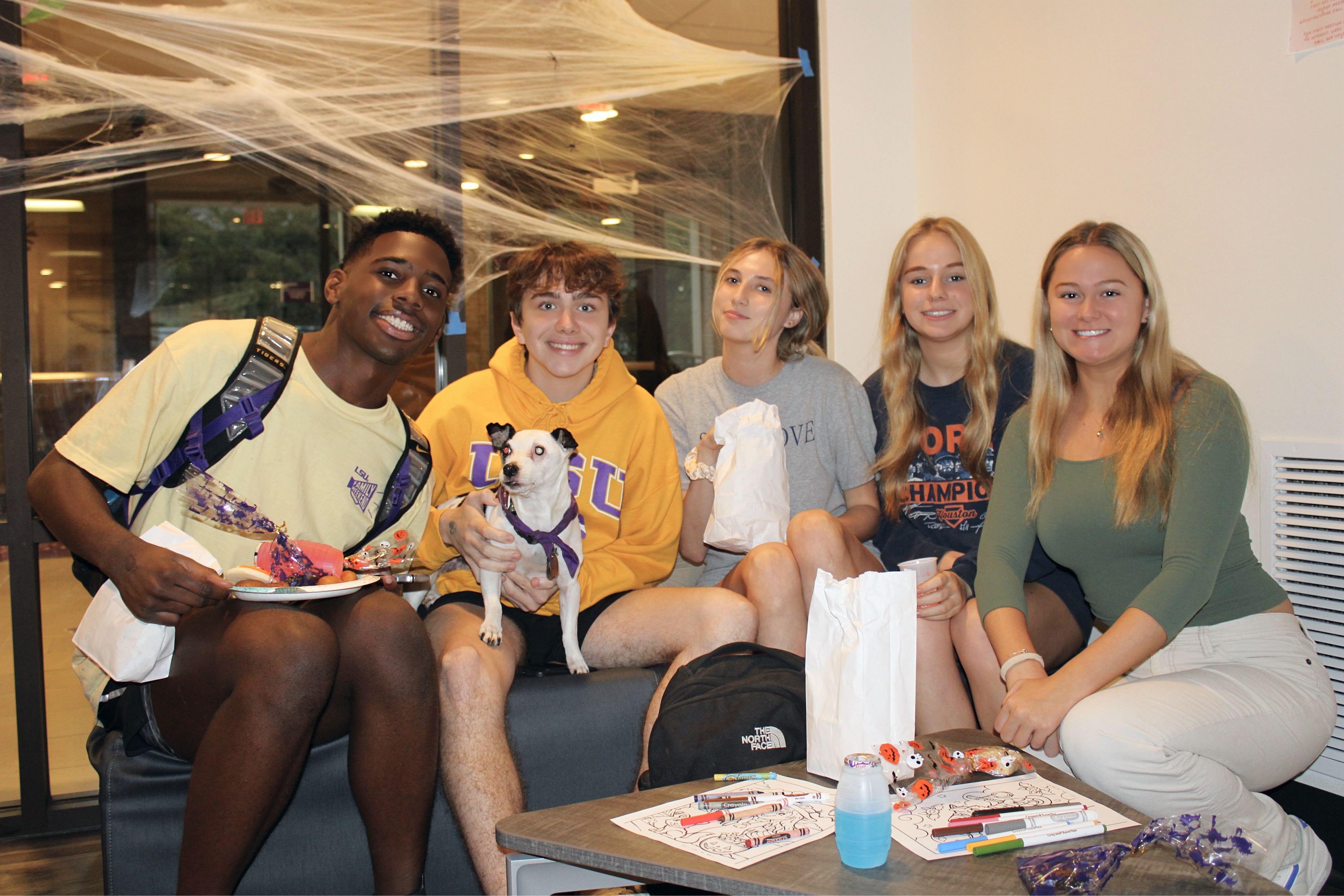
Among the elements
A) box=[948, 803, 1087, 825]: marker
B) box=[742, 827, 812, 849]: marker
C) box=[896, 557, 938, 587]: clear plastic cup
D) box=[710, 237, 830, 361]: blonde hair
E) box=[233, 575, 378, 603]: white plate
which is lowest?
box=[742, 827, 812, 849]: marker

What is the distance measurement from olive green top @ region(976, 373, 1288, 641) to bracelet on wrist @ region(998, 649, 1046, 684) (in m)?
0.14

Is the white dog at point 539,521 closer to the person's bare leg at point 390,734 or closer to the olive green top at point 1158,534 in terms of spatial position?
the person's bare leg at point 390,734

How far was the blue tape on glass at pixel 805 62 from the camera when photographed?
3646 millimetres

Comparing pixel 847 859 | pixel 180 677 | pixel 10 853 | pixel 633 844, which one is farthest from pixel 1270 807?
pixel 10 853

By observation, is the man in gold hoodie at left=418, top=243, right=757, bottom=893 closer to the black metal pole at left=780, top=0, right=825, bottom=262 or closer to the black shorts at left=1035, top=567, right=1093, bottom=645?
the black shorts at left=1035, top=567, right=1093, bottom=645

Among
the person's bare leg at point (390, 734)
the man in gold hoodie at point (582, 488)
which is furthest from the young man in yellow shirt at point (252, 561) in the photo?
the man in gold hoodie at point (582, 488)

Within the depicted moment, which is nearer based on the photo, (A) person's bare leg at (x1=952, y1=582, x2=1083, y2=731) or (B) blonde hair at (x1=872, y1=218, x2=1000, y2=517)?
(A) person's bare leg at (x1=952, y1=582, x2=1083, y2=731)

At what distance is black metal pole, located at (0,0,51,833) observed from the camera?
274 centimetres

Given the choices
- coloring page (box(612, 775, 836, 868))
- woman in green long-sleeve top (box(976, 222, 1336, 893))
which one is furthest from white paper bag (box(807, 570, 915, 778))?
woman in green long-sleeve top (box(976, 222, 1336, 893))

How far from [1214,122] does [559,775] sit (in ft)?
7.89

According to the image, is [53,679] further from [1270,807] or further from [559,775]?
[1270,807]

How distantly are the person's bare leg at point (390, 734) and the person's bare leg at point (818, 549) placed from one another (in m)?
0.91

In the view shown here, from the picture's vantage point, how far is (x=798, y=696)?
1.68 meters

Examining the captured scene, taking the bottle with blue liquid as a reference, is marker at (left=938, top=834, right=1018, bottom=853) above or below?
below
